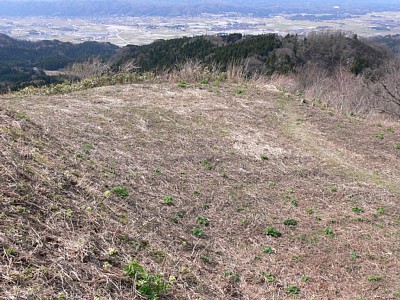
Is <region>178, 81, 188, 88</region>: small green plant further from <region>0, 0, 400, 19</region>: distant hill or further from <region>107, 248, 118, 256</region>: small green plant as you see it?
<region>0, 0, 400, 19</region>: distant hill

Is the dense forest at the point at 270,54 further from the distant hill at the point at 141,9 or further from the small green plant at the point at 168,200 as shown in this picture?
the distant hill at the point at 141,9

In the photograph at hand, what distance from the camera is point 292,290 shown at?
4.27 meters

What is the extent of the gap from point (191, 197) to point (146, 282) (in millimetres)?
2705

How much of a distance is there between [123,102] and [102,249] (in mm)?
6711

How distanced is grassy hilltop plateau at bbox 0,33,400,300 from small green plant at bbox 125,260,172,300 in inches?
0.6

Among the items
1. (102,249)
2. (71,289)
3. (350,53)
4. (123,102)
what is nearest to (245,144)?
(123,102)

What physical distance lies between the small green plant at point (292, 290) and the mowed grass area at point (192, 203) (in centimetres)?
1

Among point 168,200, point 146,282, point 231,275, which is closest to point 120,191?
point 168,200

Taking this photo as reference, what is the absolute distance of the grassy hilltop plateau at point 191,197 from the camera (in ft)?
11.2

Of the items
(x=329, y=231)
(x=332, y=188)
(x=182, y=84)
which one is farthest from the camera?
(x=182, y=84)

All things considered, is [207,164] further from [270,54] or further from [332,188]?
[270,54]

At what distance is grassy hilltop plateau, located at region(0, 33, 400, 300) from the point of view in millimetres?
3426

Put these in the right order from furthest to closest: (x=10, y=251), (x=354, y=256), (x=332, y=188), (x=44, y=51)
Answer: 1. (x=44, y=51)
2. (x=332, y=188)
3. (x=354, y=256)
4. (x=10, y=251)

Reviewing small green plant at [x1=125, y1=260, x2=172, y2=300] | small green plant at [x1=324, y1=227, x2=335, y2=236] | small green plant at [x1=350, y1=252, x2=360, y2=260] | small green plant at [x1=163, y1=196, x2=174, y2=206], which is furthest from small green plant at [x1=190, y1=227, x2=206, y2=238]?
small green plant at [x1=350, y1=252, x2=360, y2=260]
